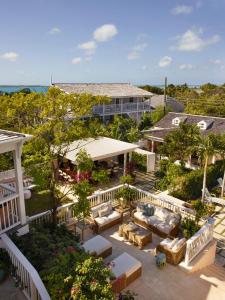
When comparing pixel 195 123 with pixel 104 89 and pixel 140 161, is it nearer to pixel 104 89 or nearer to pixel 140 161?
pixel 140 161

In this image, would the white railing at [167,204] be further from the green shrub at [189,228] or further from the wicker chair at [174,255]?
the wicker chair at [174,255]

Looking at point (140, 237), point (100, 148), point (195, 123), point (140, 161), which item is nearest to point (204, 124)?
point (195, 123)

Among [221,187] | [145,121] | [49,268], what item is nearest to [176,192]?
[221,187]

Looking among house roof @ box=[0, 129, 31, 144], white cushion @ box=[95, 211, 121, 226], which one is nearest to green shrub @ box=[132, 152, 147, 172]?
white cushion @ box=[95, 211, 121, 226]

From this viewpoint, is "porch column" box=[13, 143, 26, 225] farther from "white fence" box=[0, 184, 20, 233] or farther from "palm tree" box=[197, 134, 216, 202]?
"palm tree" box=[197, 134, 216, 202]

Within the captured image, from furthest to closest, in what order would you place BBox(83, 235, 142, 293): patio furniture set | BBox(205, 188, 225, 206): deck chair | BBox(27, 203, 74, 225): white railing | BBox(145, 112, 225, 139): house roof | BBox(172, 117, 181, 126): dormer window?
BBox(172, 117, 181, 126): dormer window < BBox(145, 112, 225, 139): house roof < BBox(205, 188, 225, 206): deck chair < BBox(27, 203, 74, 225): white railing < BBox(83, 235, 142, 293): patio furniture set

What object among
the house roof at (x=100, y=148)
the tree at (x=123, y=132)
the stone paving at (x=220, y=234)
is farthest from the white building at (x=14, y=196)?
the tree at (x=123, y=132)
